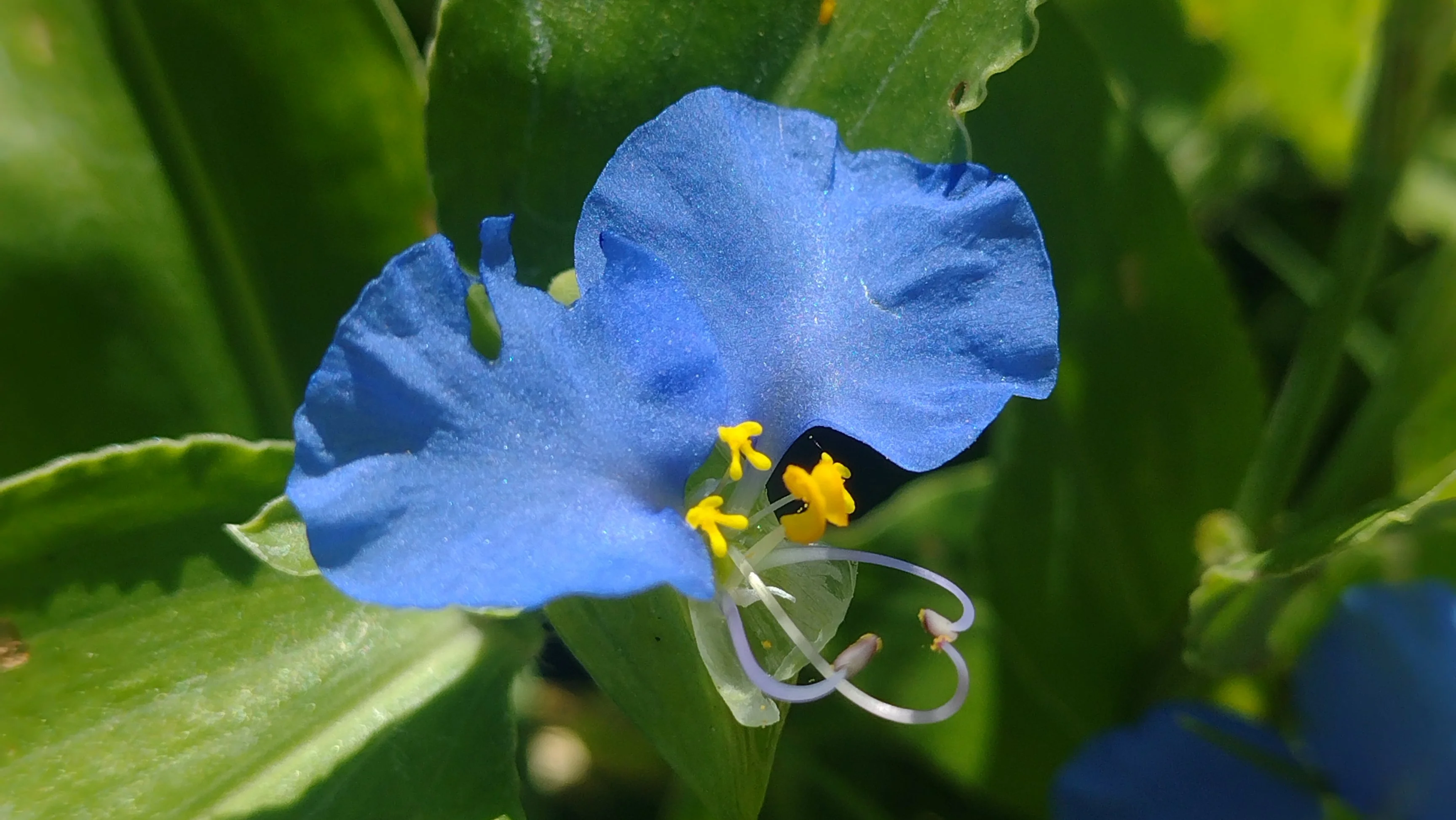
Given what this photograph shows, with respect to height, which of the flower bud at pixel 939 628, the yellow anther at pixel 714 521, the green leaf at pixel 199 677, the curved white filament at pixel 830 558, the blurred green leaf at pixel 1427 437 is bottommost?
the green leaf at pixel 199 677

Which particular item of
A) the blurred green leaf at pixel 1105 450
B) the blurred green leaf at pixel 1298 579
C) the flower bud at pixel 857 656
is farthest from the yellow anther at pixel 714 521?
the blurred green leaf at pixel 1105 450

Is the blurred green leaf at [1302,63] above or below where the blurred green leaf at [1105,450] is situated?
above

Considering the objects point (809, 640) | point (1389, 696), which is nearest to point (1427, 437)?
point (1389, 696)

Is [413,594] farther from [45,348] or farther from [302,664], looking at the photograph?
[45,348]

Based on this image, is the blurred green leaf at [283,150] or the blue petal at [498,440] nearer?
the blue petal at [498,440]

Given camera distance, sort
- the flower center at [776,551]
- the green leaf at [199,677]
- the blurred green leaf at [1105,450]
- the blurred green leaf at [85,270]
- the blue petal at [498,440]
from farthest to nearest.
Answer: the blurred green leaf at [1105,450], the blurred green leaf at [85,270], the green leaf at [199,677], the flower center at [776,551], the blue petal at [498,440]

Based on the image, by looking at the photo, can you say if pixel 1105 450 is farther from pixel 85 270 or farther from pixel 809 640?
pixel 85 270

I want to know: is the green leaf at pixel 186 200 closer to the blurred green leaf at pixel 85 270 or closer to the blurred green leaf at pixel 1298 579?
the blurred green leaf at pixel 85 270

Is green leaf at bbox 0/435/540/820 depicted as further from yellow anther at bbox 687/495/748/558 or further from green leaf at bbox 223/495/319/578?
yellow anther at bbox 687/495/748/558
